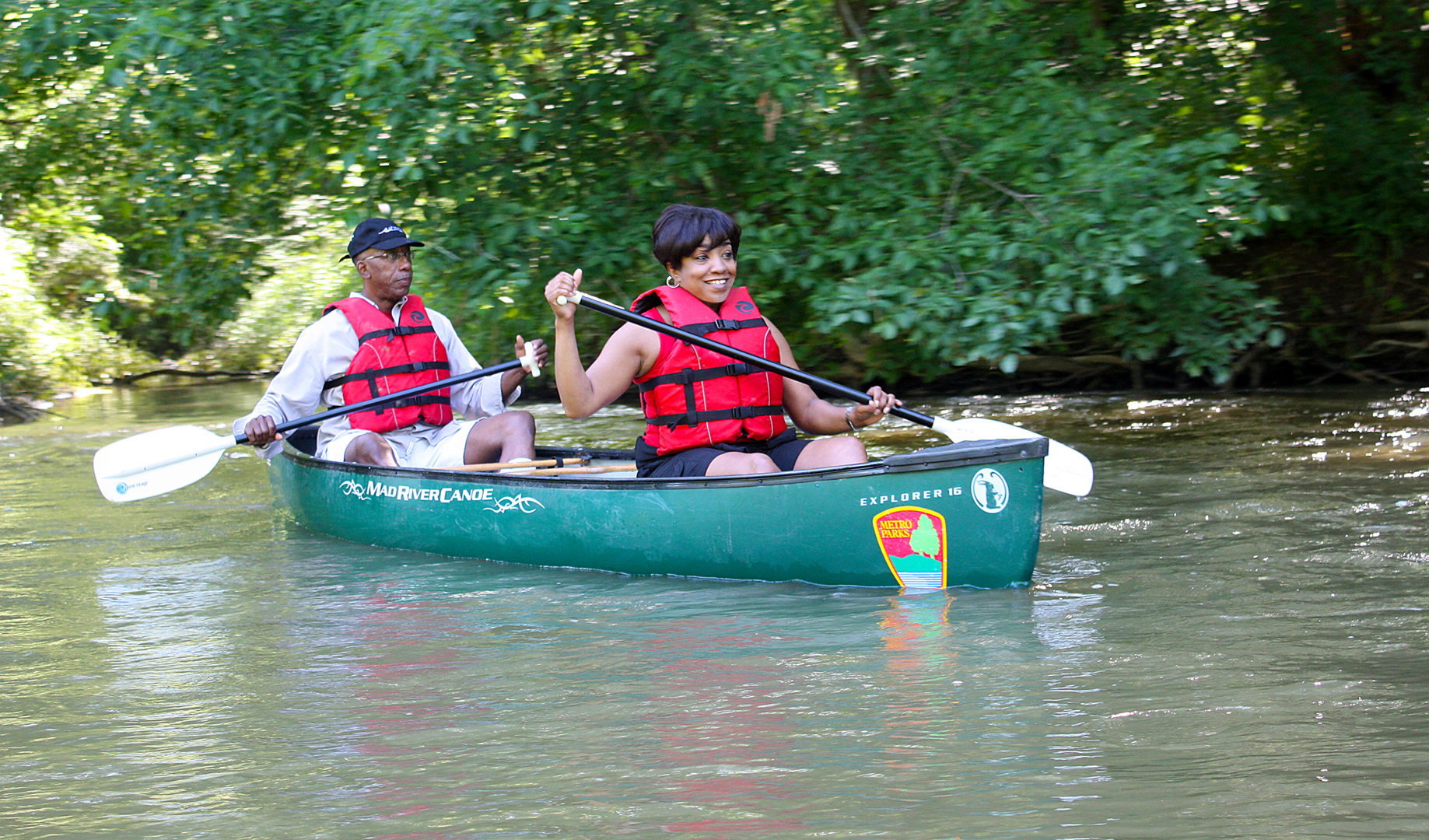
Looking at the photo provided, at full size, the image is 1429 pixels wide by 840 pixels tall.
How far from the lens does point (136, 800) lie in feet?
8.04

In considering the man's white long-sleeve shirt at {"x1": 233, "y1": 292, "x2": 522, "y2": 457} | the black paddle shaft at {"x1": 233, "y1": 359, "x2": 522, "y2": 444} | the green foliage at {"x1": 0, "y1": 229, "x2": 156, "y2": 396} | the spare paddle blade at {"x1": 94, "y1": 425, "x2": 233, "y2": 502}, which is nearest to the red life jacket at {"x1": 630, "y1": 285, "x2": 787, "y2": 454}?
the black paddle shaft at {"x1": 233, "y1": 359, "x2": 522, "y2": 444}

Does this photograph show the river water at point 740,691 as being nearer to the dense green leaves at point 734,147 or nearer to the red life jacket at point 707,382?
the red life jacket at point 707,382

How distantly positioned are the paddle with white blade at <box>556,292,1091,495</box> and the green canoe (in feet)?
0.66

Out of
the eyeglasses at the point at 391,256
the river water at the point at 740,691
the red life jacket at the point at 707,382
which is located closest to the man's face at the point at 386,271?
the eyeglasses at the point at 391,256

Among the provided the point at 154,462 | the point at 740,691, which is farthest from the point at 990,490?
the point at 154,462

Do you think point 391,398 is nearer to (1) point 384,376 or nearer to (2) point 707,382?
(1) point 384,376

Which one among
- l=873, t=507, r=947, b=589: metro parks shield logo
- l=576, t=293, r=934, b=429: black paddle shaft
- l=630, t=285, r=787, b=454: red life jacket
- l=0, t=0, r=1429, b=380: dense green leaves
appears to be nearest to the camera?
l=873, t=507, r=947, b=589: metro parks shield logo

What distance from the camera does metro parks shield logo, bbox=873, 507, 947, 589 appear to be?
12.2ft

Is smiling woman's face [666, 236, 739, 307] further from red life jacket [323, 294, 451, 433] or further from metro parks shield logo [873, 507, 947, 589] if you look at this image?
red life jacket [323, 294, 451, 433]

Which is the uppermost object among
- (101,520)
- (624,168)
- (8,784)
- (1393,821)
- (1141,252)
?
(624,168)

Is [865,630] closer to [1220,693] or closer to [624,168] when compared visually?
[1220,693]

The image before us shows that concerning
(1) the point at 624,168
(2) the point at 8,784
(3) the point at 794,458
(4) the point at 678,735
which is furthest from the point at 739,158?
(2) the point at 8,784

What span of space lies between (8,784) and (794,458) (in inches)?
90.7

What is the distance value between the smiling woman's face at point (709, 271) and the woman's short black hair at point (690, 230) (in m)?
0.02
